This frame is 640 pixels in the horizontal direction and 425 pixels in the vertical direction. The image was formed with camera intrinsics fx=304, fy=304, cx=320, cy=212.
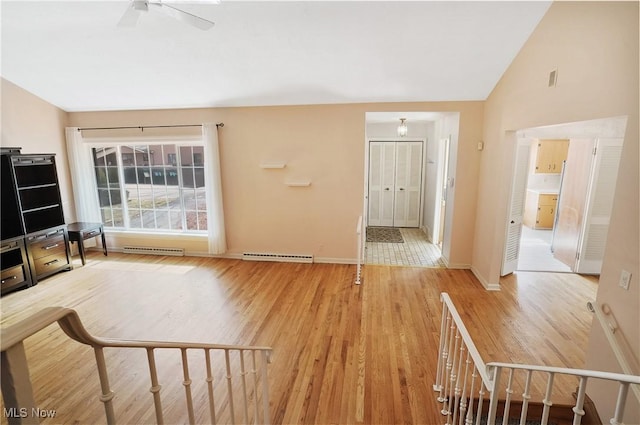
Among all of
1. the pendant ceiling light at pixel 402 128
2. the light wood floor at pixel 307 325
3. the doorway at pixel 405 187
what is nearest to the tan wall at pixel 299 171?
the light wood floor at pixel 307 325

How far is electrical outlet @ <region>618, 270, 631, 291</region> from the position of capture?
1.78m

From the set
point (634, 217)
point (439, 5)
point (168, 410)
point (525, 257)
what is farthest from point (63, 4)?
point (525, 257)

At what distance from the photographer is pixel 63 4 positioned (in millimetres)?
2760

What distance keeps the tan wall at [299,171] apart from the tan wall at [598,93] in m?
1.16

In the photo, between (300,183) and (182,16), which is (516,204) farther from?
(182,16)

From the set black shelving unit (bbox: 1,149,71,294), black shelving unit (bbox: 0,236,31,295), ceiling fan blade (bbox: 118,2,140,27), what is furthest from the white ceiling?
black shelving unit (bbox: 0,236,31,295)

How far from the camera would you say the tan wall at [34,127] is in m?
4.34

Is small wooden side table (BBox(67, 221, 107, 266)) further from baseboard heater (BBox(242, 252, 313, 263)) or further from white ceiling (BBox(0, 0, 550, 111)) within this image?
baseboard heater (BBox(242, 252, 313, 263))

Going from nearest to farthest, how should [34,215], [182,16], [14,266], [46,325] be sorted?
[46,325]
[182,16]
[14,266]
[34,215]

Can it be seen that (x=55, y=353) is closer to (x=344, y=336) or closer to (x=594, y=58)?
(x=344, y=336)

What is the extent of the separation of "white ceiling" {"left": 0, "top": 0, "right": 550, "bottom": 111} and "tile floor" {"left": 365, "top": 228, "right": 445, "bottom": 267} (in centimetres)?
253

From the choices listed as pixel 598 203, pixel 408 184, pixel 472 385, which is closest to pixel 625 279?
pixel 472 385

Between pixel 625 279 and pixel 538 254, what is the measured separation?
4.12 metres

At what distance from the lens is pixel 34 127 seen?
4.70m
